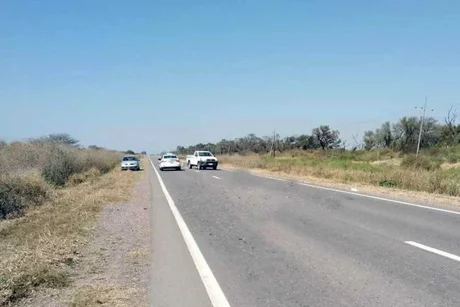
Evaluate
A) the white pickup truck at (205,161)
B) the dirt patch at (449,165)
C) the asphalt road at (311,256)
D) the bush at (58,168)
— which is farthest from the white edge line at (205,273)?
the dirt patch at (449,165)

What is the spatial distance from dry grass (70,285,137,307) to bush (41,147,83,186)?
70.8 feet

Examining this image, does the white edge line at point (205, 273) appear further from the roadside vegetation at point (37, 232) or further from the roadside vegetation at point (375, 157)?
the roadside vegetation at point (375, 157)

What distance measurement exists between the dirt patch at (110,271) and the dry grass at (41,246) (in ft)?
0.69

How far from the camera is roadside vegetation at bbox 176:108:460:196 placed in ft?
74.1

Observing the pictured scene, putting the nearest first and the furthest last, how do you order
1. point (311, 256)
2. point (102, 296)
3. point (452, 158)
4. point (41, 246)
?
point (102, 296), point (311, 256), point (41, 246), point (452, 158)

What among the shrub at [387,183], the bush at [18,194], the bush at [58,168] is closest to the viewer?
the bush at [18,194]

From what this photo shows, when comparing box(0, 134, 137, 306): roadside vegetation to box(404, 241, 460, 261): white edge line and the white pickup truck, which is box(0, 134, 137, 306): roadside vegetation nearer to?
box(404, 241, 460, 261): white edge line

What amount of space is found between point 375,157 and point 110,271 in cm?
5760

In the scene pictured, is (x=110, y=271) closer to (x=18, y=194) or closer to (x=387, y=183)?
(x=18, y=194)

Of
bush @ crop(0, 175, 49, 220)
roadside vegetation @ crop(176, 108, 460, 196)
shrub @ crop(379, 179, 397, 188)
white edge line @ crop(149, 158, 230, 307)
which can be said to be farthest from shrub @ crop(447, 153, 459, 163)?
white edge line @ crop(149, 158, 230, 307)

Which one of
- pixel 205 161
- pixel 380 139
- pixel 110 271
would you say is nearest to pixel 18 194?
pixel 110 271

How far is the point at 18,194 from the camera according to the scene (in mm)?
16641

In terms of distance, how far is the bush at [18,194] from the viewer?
589 inches

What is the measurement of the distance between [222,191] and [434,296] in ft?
48.8
